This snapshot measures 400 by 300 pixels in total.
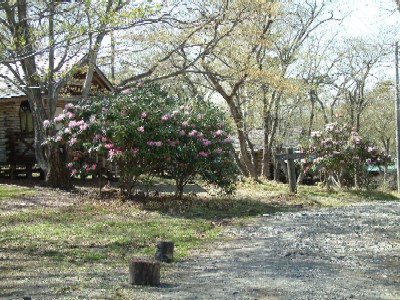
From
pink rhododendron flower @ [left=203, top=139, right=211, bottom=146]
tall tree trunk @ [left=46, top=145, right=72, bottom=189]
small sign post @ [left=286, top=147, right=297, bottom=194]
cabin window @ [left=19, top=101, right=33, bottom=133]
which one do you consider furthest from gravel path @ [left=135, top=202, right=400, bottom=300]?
cabin window @ [left=19, top=101, right=33, bottom=133]

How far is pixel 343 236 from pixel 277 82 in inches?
363

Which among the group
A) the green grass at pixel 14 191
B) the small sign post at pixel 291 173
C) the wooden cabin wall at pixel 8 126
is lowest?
the green grass at pixel 14 191

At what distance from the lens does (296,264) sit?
727 centimetres

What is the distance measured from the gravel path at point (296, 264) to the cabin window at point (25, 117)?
14.1 metres

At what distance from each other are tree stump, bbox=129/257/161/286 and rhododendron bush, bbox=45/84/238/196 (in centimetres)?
684

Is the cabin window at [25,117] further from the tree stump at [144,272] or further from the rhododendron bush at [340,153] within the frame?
the tree stump at [144,272]

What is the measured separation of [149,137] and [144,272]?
23.6ft

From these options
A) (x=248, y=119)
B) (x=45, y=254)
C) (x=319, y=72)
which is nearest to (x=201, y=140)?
(x=45, y=254)

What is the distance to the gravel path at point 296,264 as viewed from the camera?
19.1 feet

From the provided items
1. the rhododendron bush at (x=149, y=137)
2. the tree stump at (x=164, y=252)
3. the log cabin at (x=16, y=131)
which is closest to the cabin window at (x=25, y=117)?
the log cabin at (x=16, y=131)

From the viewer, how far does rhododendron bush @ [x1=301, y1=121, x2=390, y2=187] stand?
17562 millimetres

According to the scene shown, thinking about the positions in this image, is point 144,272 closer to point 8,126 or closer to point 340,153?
point 340,153

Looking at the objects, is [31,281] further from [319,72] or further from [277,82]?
[319,72]

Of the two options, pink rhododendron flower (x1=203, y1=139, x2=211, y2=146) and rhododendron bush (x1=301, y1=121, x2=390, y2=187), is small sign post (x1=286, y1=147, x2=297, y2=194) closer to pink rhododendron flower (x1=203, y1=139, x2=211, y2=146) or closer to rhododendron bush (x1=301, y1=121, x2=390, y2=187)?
rhododendron bush (x1=301, y1=121, x2=390, y2=187)
